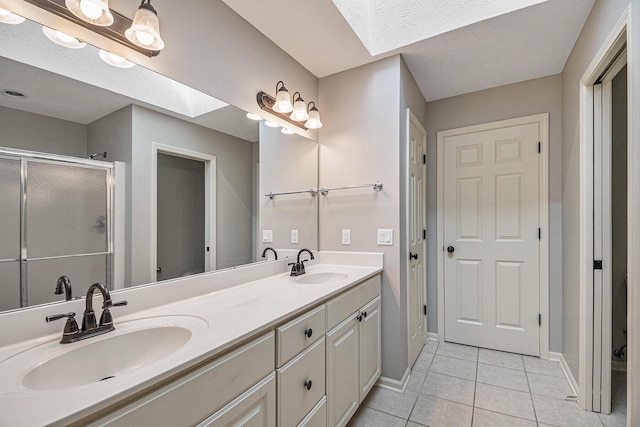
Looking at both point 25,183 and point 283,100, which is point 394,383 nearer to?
point 283,100

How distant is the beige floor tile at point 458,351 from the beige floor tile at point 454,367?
7cm

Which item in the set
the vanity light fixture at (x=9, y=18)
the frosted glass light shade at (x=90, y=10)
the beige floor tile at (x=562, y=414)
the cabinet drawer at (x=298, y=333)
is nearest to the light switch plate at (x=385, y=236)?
the cabinet drawer at (x=298, y=333)

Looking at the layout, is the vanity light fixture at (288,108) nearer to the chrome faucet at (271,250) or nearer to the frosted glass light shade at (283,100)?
the frosted glass light shade at (283,100)

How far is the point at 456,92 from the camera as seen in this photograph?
2.68 m

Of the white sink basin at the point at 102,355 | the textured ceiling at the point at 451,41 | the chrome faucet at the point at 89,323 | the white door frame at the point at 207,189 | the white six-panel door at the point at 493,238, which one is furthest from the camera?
the white six-panel door at the point at 493,238

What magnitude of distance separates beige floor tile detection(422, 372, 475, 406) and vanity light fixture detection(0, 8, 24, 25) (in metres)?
2.74

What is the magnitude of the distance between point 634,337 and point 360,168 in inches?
64.3

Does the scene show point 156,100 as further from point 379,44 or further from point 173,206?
point 379,44

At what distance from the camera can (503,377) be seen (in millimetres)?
2156

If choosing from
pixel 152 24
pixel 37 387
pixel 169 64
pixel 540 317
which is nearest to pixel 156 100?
pixel 169 64

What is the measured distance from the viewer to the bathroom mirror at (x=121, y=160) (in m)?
0.93

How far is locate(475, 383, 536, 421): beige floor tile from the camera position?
1.77 meters

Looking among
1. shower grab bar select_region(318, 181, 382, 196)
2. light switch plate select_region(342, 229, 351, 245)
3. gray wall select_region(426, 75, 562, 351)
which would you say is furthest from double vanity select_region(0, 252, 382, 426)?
gray wall select_region(426, 75, 562, 351)

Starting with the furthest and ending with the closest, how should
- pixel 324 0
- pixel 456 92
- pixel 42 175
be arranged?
pixel 456 92
pixel 324 0
pixel 42 175
